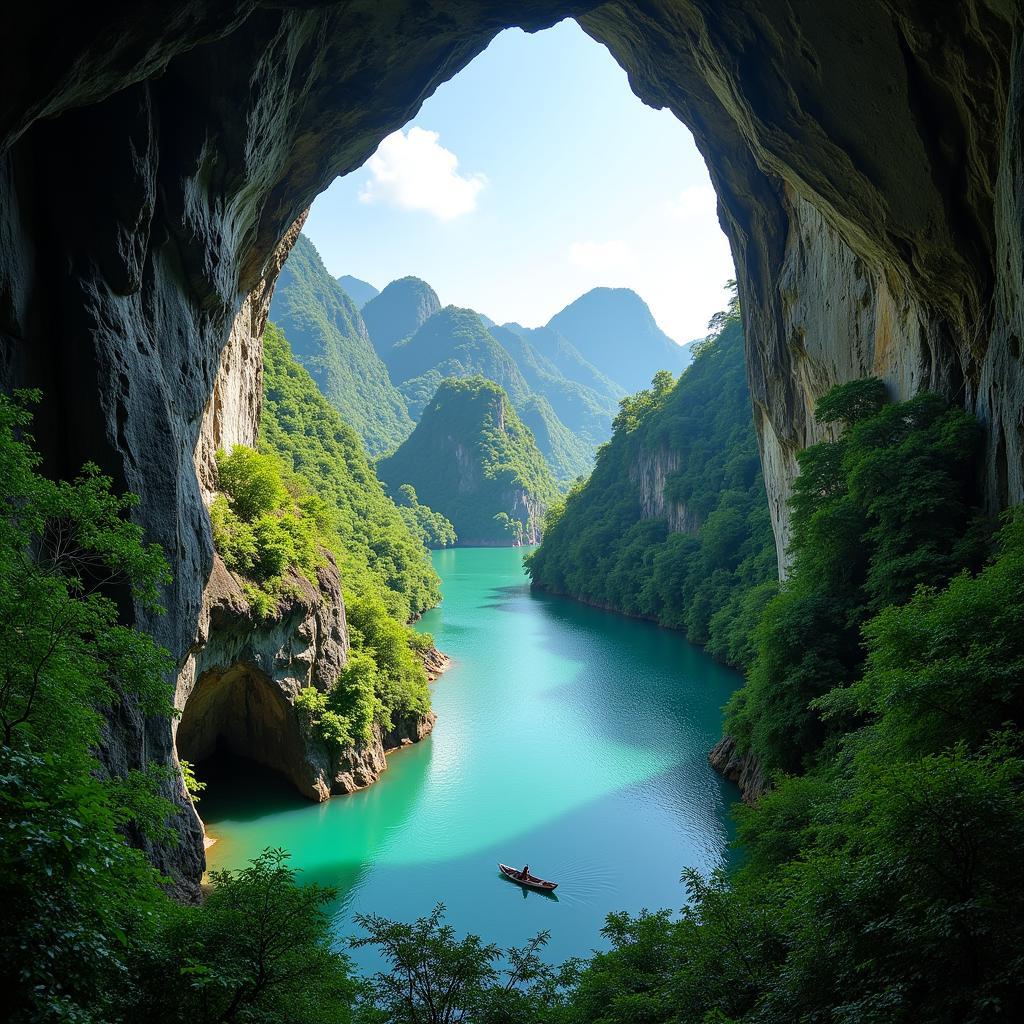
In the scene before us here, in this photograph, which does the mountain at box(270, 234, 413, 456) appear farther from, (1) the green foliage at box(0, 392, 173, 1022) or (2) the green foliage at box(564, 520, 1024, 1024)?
(2) the green foliage at box(564, 520, 1024, 1024)

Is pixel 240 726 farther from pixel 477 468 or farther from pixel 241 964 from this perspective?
pixel 477 468

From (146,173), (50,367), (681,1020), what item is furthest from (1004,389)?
(50,367)

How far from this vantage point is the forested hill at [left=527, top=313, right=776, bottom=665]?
42581mm

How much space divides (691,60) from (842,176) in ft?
16.5

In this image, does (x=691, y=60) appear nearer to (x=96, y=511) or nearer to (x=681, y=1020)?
(x=96, y=511)

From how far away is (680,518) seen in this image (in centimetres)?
5697

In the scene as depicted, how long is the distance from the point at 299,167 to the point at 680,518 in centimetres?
4504

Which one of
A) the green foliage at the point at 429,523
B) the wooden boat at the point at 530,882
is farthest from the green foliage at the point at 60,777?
the green foliage at the point at 429,523

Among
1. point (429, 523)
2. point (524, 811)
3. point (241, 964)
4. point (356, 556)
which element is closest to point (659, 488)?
point (356, 556)

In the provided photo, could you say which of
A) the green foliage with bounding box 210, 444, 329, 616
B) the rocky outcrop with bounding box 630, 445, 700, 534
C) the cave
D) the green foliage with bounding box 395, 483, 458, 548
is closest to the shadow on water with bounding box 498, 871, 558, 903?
the cave

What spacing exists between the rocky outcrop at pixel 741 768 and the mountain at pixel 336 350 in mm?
119303

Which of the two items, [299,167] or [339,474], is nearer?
[299,167]

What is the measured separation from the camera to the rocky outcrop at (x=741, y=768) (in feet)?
62.2

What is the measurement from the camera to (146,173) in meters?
10.9
